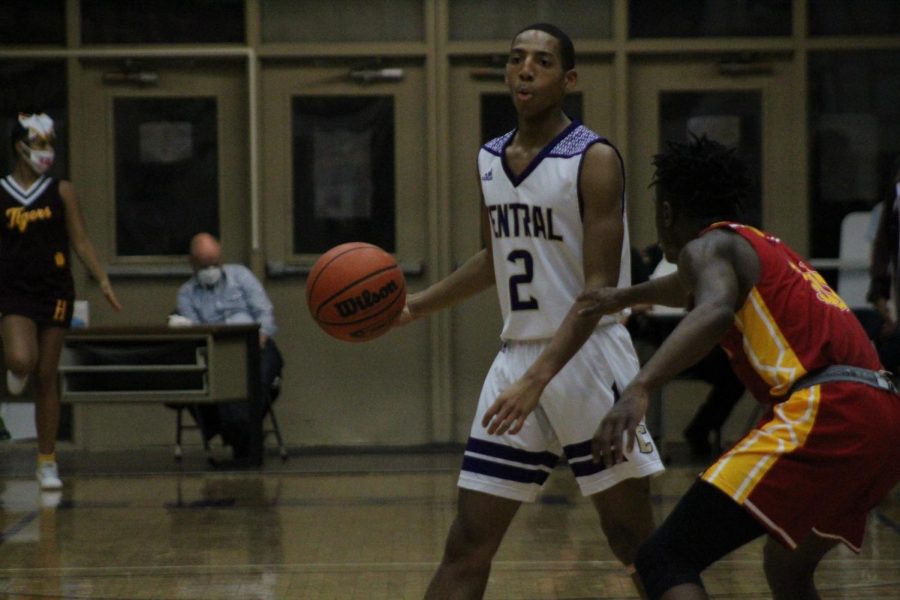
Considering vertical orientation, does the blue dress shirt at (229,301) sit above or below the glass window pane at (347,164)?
below

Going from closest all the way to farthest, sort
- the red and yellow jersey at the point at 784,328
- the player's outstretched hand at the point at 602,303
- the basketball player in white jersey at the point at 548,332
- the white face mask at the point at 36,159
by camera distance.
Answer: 1. the red and yellow jersey at the point at 784,328
2. the player's outstretched hand at the point at 602,303
3. the basketball player in white jersey at the point at 548,332
4. the white face mask at the point at 36,159

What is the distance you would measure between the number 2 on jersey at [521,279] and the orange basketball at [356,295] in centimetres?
46

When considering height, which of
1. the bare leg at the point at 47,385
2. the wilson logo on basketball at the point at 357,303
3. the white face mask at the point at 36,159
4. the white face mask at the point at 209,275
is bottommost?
the bare leg at the point at 47,385

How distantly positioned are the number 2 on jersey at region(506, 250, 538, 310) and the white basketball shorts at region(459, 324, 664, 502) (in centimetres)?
13

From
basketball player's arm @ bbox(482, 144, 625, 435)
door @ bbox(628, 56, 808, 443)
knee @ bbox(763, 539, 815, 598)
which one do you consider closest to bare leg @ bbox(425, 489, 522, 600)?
basketball player's arm @ bbox(482, 144, 625, 435)

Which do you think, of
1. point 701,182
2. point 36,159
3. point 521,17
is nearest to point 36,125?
point 36,159

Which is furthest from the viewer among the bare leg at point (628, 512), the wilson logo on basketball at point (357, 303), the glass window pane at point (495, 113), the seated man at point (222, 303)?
the glass window pane at point (495, 113)

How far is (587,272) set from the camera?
459cm

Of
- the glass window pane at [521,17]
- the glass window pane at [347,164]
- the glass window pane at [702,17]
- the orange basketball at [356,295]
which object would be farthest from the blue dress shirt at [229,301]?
the orange basketball at [356,295]

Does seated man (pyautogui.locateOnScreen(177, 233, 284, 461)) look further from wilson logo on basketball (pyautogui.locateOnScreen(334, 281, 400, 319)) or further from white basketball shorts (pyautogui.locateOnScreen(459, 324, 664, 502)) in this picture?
white basketball shorts (pyautogui.locateOnScreen(459, 324, 664, 502))

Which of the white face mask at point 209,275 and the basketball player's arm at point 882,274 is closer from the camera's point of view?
the basketball player's arm at point 882,274

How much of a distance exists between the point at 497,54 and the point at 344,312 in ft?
22.9

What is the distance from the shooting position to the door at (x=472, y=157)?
11.7m

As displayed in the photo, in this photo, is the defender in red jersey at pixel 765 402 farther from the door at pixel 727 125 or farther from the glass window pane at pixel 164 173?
the glass window pane at pixel 164 173
